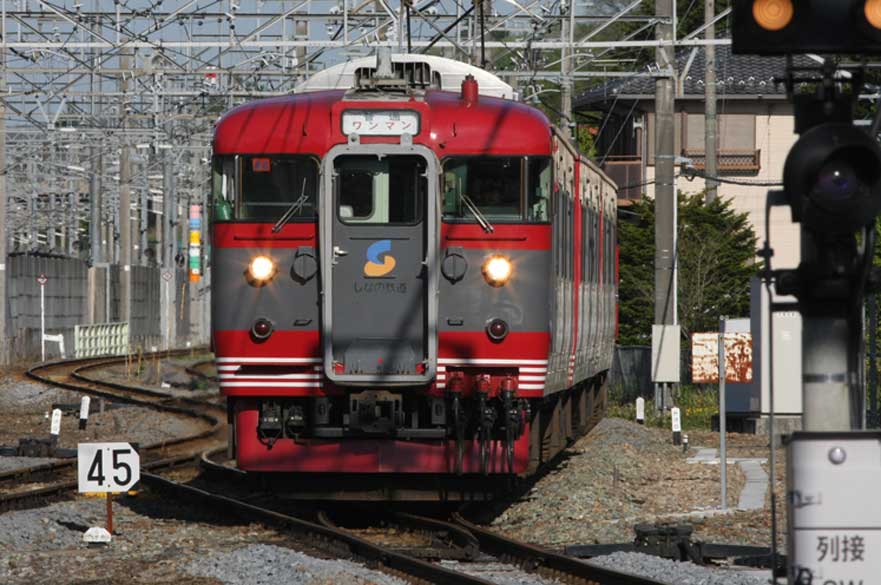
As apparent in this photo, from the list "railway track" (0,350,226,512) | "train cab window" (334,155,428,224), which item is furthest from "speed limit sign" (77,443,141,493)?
"train cab window" (334,155,428,224)

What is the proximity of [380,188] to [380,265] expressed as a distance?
60 cm

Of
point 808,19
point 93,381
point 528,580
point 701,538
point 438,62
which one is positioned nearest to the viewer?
point 808,19

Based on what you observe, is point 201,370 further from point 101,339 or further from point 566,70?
point 566,70

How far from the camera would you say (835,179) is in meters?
6.07

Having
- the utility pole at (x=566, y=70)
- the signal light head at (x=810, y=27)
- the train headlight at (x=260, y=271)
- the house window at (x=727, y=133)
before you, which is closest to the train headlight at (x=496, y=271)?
the train headlight at (x=260, y=271)

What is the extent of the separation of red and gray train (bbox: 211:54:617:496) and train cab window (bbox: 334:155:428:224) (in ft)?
0.04

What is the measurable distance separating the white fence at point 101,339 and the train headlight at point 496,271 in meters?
36.4

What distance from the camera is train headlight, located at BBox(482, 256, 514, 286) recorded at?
43.8 ft

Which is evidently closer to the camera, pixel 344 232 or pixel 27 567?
pixel 27 567

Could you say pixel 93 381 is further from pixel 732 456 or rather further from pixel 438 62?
pixel 438 62

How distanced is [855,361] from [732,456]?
1553 centimetres

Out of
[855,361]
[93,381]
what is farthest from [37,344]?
[855,361]

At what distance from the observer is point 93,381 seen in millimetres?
34969

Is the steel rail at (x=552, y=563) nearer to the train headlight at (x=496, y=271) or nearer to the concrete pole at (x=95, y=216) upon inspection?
the train headlight at (x=496, y=271)
